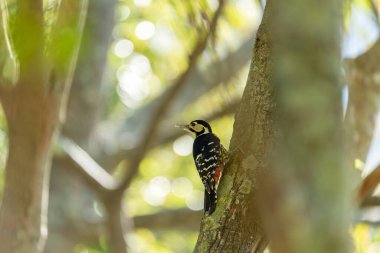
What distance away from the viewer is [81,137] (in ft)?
29.0

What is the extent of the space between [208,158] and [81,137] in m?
4.65

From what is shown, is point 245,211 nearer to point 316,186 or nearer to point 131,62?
point 316,186

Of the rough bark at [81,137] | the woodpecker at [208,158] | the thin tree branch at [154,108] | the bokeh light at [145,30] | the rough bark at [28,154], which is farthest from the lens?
the bokeh light at [145,30]

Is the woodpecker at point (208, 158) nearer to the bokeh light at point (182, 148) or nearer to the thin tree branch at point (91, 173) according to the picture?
the thin tree branch at point (91, 173)

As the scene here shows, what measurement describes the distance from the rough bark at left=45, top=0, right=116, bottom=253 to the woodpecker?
316 centimetres

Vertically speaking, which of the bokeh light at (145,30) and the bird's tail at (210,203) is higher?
the bird's tail at (210,203)

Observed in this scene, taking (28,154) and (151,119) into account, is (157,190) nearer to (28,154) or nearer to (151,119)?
(151,119)

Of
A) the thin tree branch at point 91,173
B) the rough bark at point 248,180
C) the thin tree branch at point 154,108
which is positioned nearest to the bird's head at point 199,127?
the rough bark at point 248,180

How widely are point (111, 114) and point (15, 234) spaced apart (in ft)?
21.5

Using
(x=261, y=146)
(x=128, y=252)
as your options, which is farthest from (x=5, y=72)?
(x=128, y=252)

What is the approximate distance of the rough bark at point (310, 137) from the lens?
3.09ft

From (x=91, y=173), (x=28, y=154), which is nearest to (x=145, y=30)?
(x=91, y=173)

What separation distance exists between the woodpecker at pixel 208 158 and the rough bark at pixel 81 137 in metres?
3.16

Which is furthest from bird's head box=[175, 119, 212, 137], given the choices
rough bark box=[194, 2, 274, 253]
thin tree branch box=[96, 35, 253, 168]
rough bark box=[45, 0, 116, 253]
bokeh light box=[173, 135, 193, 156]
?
bokeh light box=[173, 135, 193, 156]
